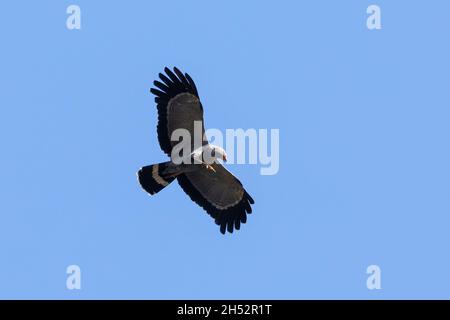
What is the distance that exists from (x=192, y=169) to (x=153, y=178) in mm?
899

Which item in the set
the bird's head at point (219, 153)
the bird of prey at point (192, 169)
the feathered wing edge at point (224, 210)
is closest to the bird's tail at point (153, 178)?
the bird of prey at point (192, 169)

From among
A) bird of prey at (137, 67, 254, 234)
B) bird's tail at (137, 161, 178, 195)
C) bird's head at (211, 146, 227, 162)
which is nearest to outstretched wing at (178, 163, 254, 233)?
bird of prey at (137, 67, 254, 234)

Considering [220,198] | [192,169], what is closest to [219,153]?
[192,169]

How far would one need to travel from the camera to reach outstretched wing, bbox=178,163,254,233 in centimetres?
2322

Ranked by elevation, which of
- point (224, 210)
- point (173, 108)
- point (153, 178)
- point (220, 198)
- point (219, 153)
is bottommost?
point (224, 210)

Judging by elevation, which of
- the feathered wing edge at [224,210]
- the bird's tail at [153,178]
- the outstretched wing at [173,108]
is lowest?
the feathered wing edge at [224,210]

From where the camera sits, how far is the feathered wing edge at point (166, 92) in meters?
22.3

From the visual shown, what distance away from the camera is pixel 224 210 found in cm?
2333

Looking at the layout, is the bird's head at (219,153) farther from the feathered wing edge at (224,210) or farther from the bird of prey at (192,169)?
the feathered wing edge at (224,210)

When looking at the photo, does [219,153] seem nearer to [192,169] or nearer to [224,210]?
[192,169]

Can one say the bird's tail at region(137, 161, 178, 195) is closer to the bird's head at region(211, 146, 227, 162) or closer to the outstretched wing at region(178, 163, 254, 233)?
the outstretched wing at region(178, 163, 254, 233)

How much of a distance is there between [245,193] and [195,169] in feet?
4.59
